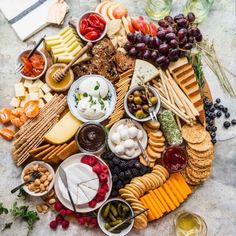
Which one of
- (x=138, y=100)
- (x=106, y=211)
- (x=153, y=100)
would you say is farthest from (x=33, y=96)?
(x=106, y=211)

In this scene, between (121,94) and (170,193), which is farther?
(121,94)

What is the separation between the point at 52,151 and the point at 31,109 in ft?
1.06

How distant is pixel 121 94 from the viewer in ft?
12.5

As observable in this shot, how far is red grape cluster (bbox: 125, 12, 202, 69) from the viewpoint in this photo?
377 centimetres

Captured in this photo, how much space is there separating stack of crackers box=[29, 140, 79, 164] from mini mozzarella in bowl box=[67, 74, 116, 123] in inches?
8.3

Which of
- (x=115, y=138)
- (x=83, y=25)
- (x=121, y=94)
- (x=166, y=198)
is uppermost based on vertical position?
(x=83, y=25)

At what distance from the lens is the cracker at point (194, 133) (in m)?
3.74

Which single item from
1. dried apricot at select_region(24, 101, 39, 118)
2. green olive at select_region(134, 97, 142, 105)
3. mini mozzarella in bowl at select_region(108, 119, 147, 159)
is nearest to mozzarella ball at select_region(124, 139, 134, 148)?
mini mozzarella in bowl at select_region(108, 119, 147, 159)

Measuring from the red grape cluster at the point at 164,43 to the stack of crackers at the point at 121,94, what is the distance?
0.15m

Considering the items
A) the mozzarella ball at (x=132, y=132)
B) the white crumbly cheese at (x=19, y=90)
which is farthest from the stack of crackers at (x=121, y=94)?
the white crumbly cheese at (x=19, y=90)

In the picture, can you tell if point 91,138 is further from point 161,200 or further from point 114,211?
point 161,200

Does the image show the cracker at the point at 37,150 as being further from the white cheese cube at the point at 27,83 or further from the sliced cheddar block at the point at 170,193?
the sliced cheddar block at the point at 170,193

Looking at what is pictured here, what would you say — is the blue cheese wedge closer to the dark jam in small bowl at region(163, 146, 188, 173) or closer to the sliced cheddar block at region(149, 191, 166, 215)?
the dark jam in small bowl at region(163, 146, 188, 173)

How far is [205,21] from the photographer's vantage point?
424 cm
